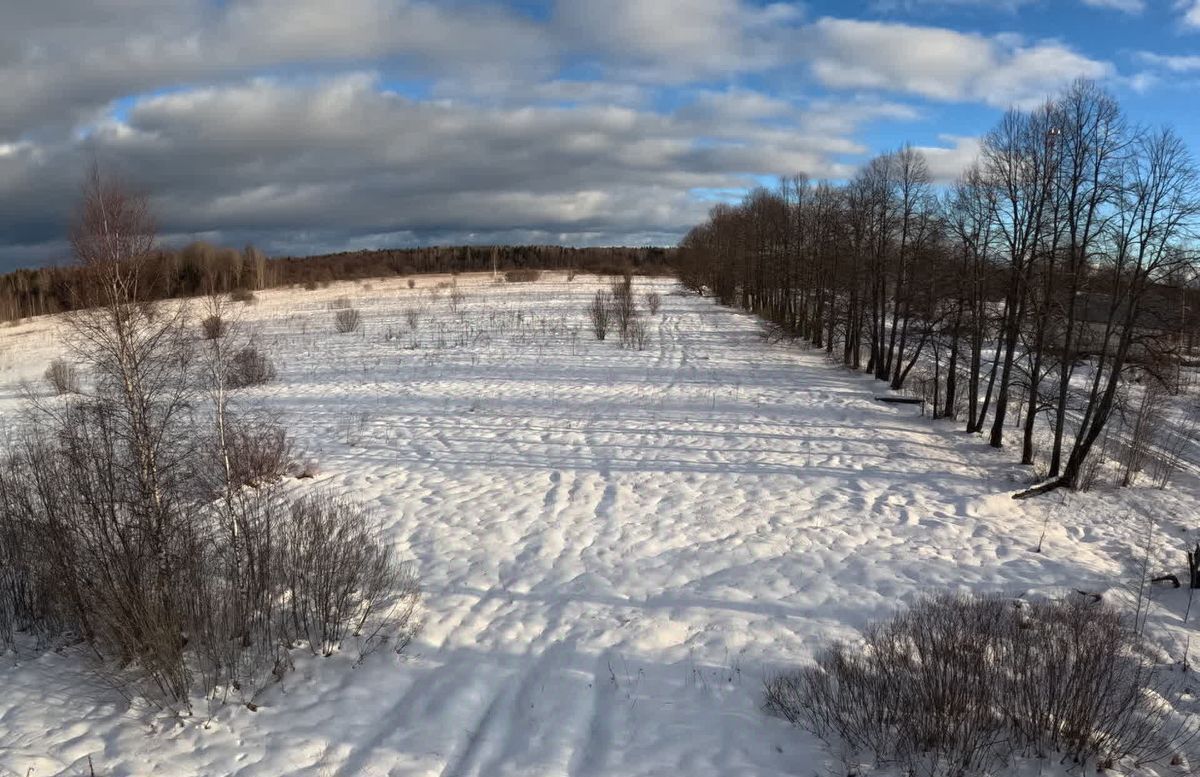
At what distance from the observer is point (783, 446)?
13.2m

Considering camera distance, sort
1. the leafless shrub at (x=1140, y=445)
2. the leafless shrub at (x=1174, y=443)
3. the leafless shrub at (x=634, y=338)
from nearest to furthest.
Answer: the leafless shrub at (x=1140, y=445) < the leafless shrub at (x=1174, y=443) < the leafless shrub at (x=634, y=338)

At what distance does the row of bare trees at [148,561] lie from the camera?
525 centimetres

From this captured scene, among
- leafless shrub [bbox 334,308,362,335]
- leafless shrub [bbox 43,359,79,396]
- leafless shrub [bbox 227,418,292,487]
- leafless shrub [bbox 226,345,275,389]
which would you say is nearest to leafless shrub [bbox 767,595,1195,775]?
leafless shrub [bbox 227,418,292,487]

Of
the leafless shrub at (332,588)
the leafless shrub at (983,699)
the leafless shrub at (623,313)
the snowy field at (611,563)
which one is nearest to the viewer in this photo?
the leafless shrub at (983,699)

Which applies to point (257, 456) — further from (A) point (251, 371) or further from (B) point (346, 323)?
(B) point (346, 323)

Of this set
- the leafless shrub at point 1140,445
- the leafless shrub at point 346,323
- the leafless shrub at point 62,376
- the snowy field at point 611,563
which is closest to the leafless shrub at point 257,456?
the snowy field at point 611,563

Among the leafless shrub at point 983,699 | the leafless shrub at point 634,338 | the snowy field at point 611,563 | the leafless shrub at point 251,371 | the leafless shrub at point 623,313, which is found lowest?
the snowy field at point 611,563

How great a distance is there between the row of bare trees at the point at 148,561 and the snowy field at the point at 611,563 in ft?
1.01

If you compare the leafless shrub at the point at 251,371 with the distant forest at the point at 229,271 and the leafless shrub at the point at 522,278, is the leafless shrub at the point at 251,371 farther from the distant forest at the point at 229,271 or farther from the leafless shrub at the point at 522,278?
the leafless shrub at the point at 522,278

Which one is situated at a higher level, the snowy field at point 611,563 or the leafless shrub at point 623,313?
the leafless shrub at point 623,313

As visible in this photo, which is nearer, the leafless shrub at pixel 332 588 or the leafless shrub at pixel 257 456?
the leafless shrub at pixel 332 588

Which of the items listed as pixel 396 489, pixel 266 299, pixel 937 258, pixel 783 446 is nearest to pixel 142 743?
pixel 396 489

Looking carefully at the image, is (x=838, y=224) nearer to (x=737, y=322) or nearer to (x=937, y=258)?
(x=937, y=258)

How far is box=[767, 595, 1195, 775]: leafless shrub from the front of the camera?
4.32 metres
